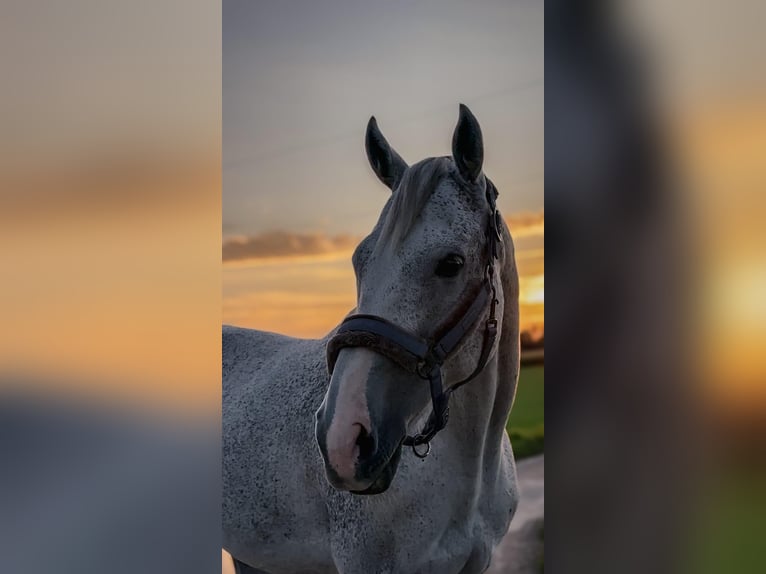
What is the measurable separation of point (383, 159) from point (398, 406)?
43 centimetres

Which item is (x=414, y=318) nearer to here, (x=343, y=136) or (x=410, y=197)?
(x=410, y=197)

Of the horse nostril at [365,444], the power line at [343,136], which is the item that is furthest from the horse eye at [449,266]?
the power line at [343,136]

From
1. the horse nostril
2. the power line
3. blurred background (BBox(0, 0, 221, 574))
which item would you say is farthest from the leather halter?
the power line

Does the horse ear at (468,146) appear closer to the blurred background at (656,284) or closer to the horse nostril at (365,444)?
the blurred background at (656,284)

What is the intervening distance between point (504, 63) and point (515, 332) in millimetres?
692

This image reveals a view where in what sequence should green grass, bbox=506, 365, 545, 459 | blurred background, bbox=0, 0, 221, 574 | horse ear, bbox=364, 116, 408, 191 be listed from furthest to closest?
green grass, bbox=506, 365, 545, 459, horse ear, bbox=364, 116, 408, 191, blurred background, bbox=0, 0, 221, 574

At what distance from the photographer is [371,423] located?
3.35 feet

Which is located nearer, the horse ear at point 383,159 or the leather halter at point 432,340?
the leather halter at point 432,340

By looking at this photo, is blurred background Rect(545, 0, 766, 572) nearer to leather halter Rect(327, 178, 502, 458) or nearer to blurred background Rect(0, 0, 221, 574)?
leather halter Rect(327, 178, 502, 458)

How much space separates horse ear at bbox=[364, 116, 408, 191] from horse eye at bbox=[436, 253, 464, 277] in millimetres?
221

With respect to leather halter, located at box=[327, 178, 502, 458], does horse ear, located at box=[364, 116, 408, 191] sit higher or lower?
higher

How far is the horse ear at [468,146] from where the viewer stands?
1.13 meters

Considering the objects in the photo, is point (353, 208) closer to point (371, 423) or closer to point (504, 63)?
point (504, 63)

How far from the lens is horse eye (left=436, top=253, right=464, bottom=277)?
1102 millimetres
